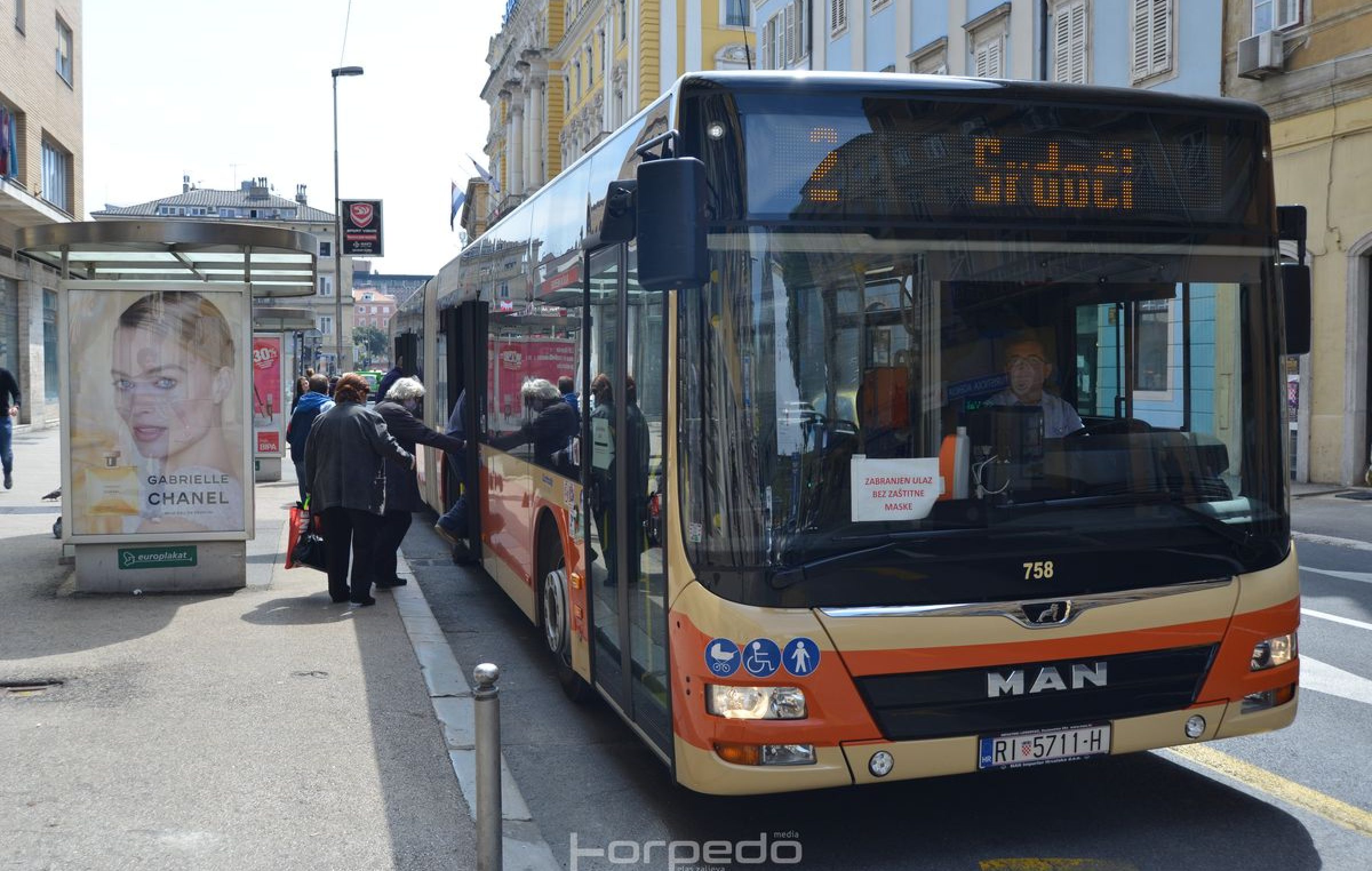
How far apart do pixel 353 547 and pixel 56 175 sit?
32.4 metres

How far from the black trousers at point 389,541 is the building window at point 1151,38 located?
15867mm

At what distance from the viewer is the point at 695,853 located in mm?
4906

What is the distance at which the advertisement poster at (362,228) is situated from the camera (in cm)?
3844

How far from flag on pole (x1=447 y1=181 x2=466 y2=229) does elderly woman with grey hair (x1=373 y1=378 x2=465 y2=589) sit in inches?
1863

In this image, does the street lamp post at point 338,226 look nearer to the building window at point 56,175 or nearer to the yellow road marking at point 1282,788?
the building window at point 56,175

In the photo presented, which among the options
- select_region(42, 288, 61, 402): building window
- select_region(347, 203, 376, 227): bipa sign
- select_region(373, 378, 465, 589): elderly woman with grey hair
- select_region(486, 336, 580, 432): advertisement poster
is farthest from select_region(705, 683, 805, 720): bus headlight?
select_region(42, 288, 61, 402): building window

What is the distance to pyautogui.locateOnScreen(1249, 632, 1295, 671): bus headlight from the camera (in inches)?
195

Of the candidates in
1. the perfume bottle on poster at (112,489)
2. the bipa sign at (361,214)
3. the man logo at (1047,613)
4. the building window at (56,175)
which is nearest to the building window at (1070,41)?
the perfume bottle on poster at (112,489)

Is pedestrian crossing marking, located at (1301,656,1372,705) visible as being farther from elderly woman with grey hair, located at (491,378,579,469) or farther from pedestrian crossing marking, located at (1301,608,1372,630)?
elderly woman with grey hair, located at (491,378,579,469)

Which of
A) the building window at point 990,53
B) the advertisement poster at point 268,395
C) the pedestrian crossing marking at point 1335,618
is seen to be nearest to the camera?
the pedestrian crossing marking at point 1335,618

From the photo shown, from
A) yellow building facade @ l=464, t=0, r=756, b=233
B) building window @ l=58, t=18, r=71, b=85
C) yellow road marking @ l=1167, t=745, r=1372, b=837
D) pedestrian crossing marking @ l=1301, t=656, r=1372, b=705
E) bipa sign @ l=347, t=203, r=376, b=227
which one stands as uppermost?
yellow building facade @ l=464, t=0, r=756, b=233

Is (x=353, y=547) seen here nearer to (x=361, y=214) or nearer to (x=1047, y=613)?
(x=1047, y=613)

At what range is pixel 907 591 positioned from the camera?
4535 mm

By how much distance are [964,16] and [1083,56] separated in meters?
3.95
